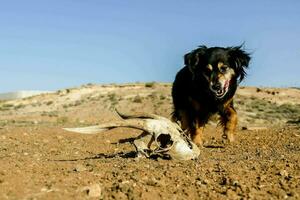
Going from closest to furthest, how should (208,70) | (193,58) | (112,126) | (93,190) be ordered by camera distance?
1. (93,190)
2. (112,126)
3. (208,70)
4. (193,58)

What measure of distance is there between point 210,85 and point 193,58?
734 mm

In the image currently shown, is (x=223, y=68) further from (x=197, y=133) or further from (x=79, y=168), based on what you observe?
(x=79, y=168)

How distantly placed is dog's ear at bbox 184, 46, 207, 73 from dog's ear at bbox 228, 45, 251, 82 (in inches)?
20.3

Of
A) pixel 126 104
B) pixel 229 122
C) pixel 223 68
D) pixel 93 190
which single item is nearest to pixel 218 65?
pixel 223 68

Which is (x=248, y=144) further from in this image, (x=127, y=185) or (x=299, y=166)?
(x=127, y=185)

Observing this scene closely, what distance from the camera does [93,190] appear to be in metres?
5.53

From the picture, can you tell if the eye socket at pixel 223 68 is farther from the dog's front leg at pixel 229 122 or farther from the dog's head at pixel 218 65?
the dog's front leg at pixel 229 122

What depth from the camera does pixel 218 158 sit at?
26.2 ft

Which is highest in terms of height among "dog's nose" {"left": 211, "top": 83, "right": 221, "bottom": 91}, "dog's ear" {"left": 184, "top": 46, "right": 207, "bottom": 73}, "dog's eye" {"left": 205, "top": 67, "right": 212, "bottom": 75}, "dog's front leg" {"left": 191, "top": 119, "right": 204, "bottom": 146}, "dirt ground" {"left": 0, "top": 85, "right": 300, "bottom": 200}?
"dog's ear" {"left": 184, "top": 46, "right": 207, "bottom": 73}

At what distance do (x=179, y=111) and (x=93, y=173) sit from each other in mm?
4972

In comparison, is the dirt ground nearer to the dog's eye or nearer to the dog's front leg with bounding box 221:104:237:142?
the dog's front leg with bounding box 221:104:237:142

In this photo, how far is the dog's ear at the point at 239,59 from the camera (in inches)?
407

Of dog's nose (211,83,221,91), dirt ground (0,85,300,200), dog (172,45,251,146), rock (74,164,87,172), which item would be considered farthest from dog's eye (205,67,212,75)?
rock (74,164,87,172)

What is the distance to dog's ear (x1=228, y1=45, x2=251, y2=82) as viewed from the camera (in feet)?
33.9
